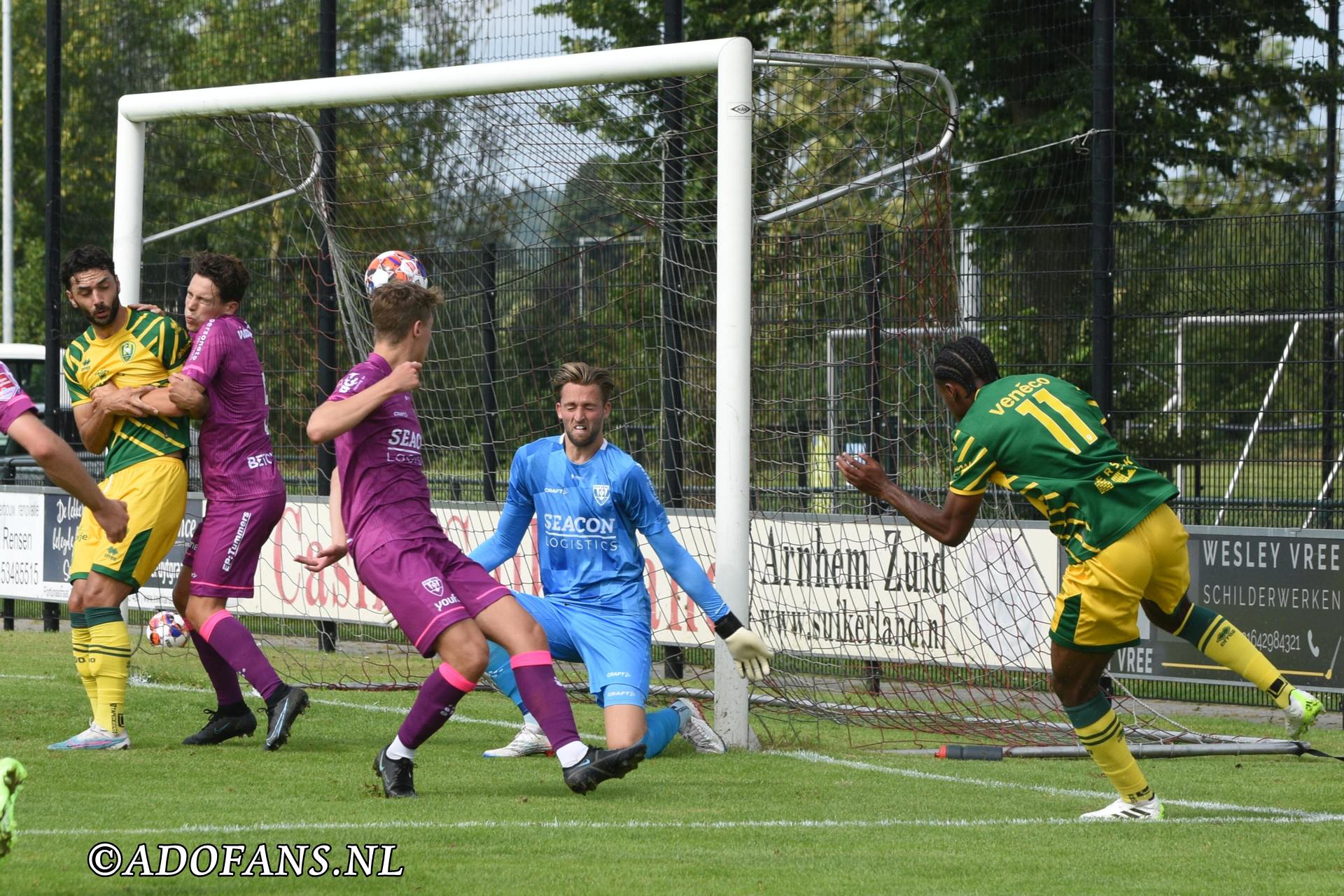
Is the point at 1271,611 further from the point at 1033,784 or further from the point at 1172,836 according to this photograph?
the point at 1172,836

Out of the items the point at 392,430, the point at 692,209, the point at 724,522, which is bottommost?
the point at 724,522

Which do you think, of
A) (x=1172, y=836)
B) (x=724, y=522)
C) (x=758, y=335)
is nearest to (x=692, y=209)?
(x=758, y=335)

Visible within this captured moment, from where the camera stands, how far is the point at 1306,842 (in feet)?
18.1

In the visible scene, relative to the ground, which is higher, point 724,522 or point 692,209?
point 692,209

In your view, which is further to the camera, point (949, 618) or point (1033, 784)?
point (949, 618)

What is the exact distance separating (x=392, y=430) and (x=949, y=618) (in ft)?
14.8

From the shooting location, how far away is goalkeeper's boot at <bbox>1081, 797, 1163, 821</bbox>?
235 inches

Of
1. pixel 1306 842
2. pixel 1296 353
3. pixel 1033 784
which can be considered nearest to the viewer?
pixel 1306 842

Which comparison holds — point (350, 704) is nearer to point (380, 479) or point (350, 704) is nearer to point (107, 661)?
point (107, 661)

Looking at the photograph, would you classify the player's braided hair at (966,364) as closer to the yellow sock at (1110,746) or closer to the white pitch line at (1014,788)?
the yellow sock at (1110,746)

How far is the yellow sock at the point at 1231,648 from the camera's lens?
21.2 ft

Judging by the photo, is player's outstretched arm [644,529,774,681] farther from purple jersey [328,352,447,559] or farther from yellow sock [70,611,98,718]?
yellow sock [70,611,98,718]

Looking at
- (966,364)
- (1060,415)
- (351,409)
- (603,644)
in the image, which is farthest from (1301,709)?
(351,409)

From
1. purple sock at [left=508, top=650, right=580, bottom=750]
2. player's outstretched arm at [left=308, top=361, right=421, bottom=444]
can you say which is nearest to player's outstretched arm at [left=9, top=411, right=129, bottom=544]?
player's outstretched arm at [left=308, top=361, right=421, bottom=444]
